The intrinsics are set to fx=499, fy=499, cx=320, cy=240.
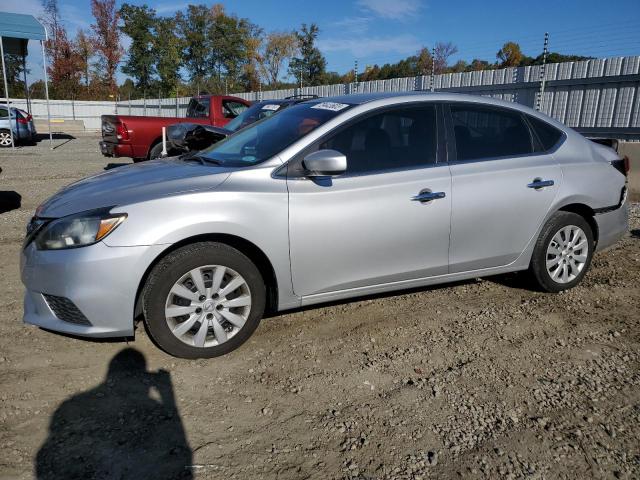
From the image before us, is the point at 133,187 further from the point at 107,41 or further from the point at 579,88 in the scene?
the point at 107,41

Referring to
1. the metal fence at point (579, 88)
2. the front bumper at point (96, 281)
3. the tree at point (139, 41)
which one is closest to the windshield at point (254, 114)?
the metal fence at point (579, 88)

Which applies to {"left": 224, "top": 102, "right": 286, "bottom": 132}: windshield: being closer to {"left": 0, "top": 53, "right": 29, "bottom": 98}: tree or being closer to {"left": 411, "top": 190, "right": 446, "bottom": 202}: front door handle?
{"left": 411, "top": 190, "right": 446, "bottom": 202}: front door handle

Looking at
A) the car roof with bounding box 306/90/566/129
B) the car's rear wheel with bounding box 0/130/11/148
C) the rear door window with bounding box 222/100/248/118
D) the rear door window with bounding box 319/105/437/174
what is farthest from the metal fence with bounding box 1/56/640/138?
the car's rear wheel with bounding box 0/130/11/148

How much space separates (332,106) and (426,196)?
101 cm

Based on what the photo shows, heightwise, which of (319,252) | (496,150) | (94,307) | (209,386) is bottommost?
(209,386)

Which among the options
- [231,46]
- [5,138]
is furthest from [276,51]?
[5,138]

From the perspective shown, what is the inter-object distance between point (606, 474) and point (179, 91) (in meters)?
55.4

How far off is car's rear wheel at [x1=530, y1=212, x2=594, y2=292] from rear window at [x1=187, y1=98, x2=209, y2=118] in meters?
9.53

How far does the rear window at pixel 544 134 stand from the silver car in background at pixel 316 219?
0.01 meters

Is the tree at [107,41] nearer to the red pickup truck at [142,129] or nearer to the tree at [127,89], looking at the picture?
the tree at [127,89]

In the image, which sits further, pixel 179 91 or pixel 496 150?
pixel 179 91

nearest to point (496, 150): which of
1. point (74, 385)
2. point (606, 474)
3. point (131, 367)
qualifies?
point (606, 474)

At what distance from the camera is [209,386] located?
2943 millimetres

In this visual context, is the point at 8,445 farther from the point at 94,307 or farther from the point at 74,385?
the point at 94,307
